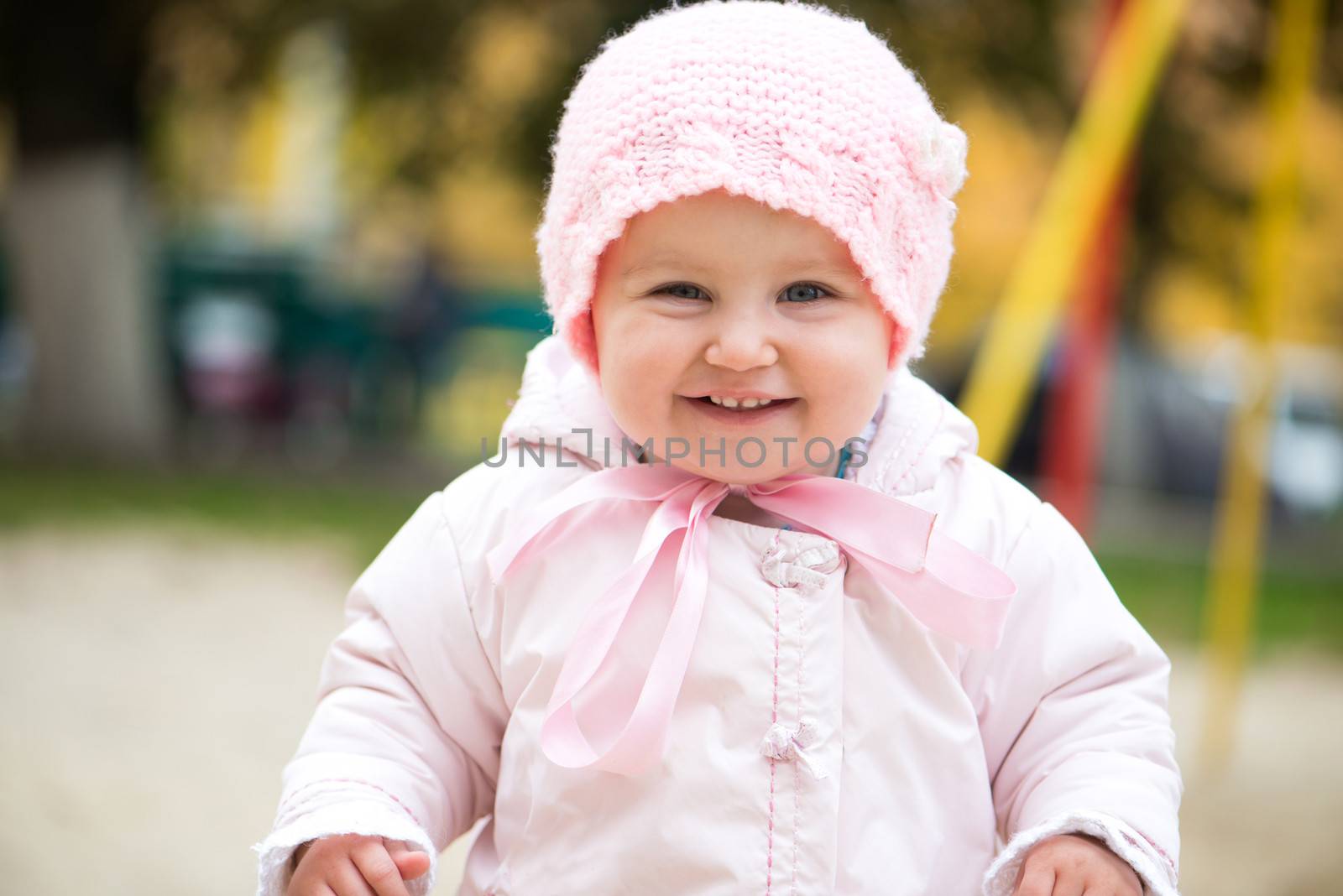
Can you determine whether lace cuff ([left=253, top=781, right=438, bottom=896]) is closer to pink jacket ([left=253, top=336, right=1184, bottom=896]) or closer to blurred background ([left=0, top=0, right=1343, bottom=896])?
pink jacket ([left=253, top=336, right=1184, bottom=896])

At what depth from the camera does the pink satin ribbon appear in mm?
1479

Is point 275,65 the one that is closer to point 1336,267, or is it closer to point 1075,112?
point 1075,112

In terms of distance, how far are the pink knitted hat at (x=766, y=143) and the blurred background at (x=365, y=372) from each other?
287mm

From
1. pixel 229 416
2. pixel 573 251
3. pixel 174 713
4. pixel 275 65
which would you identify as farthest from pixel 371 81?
pixel 573 251

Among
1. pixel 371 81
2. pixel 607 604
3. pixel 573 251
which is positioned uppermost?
pixel 371 81

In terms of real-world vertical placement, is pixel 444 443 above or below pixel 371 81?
below

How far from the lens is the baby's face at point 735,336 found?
1.48 m

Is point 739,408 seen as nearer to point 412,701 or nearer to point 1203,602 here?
point 412,701

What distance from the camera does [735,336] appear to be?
146 centimetres

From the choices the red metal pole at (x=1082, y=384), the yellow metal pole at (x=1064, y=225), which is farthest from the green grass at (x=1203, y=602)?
the yellow metal pole at (x=1064, y=225)

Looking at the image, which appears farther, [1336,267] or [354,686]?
[1336,267]

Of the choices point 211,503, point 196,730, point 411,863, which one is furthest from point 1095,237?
point 211,503

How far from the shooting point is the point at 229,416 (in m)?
11.5

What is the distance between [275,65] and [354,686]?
7893mm
